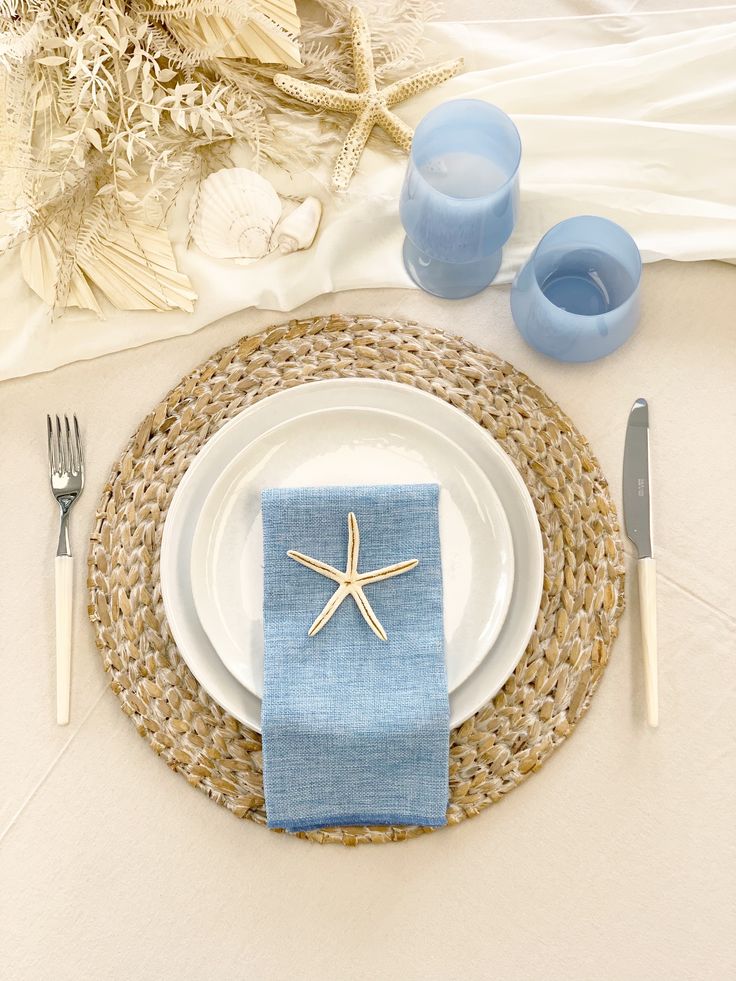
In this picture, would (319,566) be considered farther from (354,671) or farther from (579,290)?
(579,290)

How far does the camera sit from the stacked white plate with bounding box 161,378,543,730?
2.47 feet

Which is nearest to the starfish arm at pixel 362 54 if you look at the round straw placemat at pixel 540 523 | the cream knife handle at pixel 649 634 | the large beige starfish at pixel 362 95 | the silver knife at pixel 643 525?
the large beige starfish at pixel 362 95

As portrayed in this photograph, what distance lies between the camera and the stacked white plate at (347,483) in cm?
75

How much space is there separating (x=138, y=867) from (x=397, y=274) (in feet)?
2.03

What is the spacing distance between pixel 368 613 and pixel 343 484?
0.43ft

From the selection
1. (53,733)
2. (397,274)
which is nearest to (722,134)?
(397,274)

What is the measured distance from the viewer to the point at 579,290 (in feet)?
2.77

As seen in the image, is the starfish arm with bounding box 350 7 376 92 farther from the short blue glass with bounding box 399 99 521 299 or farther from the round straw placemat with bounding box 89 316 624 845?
the round straw placemat with bounding box 89 316 624 845

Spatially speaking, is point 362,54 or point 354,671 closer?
point 354,671

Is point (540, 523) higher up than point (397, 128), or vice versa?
point (397, 128)

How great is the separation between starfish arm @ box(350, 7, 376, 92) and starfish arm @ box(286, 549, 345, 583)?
476 mm

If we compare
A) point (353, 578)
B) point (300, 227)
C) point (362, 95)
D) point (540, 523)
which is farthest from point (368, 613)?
point (362, 95)

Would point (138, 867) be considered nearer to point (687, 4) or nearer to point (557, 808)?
point (557, 808)

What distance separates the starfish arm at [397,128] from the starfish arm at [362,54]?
0.03 meters
